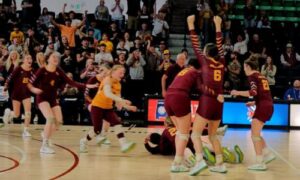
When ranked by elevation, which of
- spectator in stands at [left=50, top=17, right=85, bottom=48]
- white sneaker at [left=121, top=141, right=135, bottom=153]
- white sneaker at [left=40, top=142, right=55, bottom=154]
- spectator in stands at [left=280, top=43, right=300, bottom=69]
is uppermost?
spectator in stands at [left=50, top=17, right=85, bottom=48]

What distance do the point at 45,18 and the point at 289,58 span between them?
8.57 metres

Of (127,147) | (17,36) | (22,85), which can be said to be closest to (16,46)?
(17,36)

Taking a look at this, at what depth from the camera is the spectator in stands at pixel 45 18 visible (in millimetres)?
21016

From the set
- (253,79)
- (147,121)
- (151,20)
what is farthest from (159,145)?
(151,20)

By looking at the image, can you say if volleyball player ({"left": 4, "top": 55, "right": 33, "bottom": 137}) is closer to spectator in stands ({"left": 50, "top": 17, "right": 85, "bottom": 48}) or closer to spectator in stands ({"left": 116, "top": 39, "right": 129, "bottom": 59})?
spectator in stands ({"left": 116, "top": 39, "right": 129, "bottom": 59})

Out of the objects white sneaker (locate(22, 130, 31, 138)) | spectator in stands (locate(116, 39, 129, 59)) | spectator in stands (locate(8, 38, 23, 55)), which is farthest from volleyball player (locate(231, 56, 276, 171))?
spectator in stands (locate(8, 38, 23, 55))

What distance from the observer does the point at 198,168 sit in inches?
336

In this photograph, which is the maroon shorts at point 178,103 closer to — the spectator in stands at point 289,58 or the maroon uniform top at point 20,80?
the maroon uniform top at point 20,80

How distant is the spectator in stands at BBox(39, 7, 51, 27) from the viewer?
2102 cm

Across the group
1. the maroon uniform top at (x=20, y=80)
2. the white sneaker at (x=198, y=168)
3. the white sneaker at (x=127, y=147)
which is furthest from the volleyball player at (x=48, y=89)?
the white sneaker at (x=198, y=168)

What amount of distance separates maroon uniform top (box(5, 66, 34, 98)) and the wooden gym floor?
39.2 inches

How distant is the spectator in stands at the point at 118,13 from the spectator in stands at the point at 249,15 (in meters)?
4.45

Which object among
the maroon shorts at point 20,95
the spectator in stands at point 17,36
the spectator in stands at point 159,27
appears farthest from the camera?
the spectator in stands at point 159,27

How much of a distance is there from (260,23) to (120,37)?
522 centimetres
